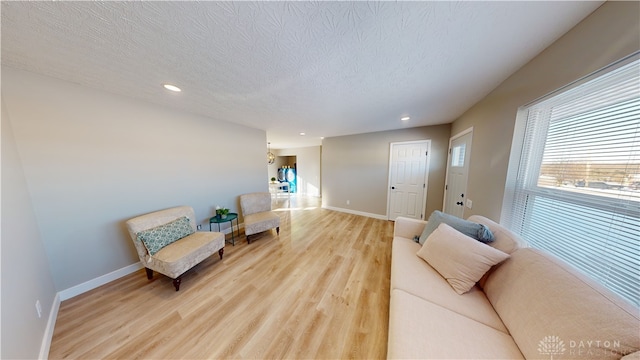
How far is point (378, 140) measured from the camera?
382 cm

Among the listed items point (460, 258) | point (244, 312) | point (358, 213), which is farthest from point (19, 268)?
point (358, 213)

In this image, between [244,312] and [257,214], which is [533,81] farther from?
[257,214]

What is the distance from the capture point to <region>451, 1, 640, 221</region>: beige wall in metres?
0.82

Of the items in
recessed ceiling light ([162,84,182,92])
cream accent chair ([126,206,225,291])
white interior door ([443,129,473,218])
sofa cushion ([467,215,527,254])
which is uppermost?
recessed ceiling light ([162,84,182,92])

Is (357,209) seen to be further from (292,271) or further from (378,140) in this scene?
(292,271)

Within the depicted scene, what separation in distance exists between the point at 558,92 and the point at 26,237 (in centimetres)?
404

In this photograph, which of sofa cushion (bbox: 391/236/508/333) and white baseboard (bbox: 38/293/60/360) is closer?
sofa cushion (bbox: 391/236/508/333)

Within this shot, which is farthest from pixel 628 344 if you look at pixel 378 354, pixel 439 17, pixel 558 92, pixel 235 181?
pixel 235 181

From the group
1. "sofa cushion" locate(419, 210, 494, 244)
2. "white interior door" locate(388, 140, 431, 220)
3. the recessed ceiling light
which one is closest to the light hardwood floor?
"sofa cushion" locate(419, 210, 494, 244)

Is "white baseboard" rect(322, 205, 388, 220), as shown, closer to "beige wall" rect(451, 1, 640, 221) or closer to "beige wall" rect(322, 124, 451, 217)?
"beige wall" rect(322, 124, 451, 217)

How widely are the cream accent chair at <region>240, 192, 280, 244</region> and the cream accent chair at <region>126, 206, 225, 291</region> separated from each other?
0.56m

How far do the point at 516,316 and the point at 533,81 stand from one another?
1.67 meters

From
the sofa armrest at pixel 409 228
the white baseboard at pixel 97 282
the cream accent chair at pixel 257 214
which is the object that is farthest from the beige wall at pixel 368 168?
the white baseboard at pixel 97 282

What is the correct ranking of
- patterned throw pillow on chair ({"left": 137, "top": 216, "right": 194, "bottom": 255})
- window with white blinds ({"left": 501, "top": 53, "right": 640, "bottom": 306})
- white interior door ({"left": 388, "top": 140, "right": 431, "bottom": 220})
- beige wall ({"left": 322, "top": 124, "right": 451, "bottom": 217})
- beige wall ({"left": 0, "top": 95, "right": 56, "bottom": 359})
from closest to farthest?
window with white blinds ({"left": 501, "top": 53, "right": 640, "bottom": 306}), beige wall ({"left": 0, "top": 95, "right": 56, "bottom": 359}), patterned throw pillow on chair ({"left": 137, "top": 216, "right": 194, "bottom": 255}), beige wall ({"left": 322, "top": 124, "right": 451, "bottom": 217}), white interior door ({"left": 388, "top": 140, "right": 431, "bottom": 220})
